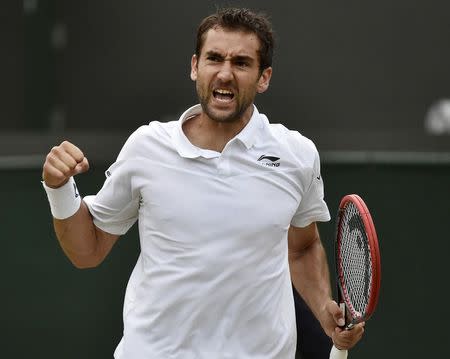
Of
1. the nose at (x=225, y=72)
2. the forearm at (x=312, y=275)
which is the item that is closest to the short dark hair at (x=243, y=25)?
the nose at (x=225, y=72)

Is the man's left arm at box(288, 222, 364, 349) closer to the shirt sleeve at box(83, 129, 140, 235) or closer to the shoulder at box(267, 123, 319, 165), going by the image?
the shoulder at box(267, 123, 319, 165)

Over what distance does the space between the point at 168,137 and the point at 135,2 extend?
430cm

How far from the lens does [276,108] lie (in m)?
7.64

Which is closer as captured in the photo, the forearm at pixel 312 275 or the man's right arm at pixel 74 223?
the man's right arm at pixel 74 223

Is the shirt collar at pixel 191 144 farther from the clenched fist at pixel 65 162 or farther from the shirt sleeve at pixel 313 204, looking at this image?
the clenched fist at pixel 65 162

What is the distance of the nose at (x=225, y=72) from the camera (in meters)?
3.71

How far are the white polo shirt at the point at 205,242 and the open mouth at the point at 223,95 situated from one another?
A: 12cm

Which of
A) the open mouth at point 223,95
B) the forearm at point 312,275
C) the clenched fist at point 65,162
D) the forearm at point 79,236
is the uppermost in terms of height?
the open mouth at point 223,95

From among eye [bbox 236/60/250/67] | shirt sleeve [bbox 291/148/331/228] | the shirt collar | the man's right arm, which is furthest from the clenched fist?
shirt sleeve [bbox 291/148/331/228]

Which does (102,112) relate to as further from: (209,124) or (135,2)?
(209,124)

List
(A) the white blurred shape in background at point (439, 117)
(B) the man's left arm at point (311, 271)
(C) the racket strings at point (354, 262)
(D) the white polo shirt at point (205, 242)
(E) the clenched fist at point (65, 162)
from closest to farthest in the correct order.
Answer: (E) the clenched fist at point (65, 162) → (D) the white polo shirt at point (205, 242) → (C) the racket strings at point (354, 262) → (B) the man's left arm at point (311, 271) → (A) the white blurred shape in background at point (439, 117)

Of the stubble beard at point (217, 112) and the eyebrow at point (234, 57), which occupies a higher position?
the eyebrow at point (234, 57)

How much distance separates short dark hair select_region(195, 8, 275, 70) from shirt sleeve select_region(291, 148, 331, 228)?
354mm

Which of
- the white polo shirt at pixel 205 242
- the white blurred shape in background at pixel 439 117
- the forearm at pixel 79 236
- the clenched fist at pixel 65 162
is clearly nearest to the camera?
the clenched fist at pixel 65 162
